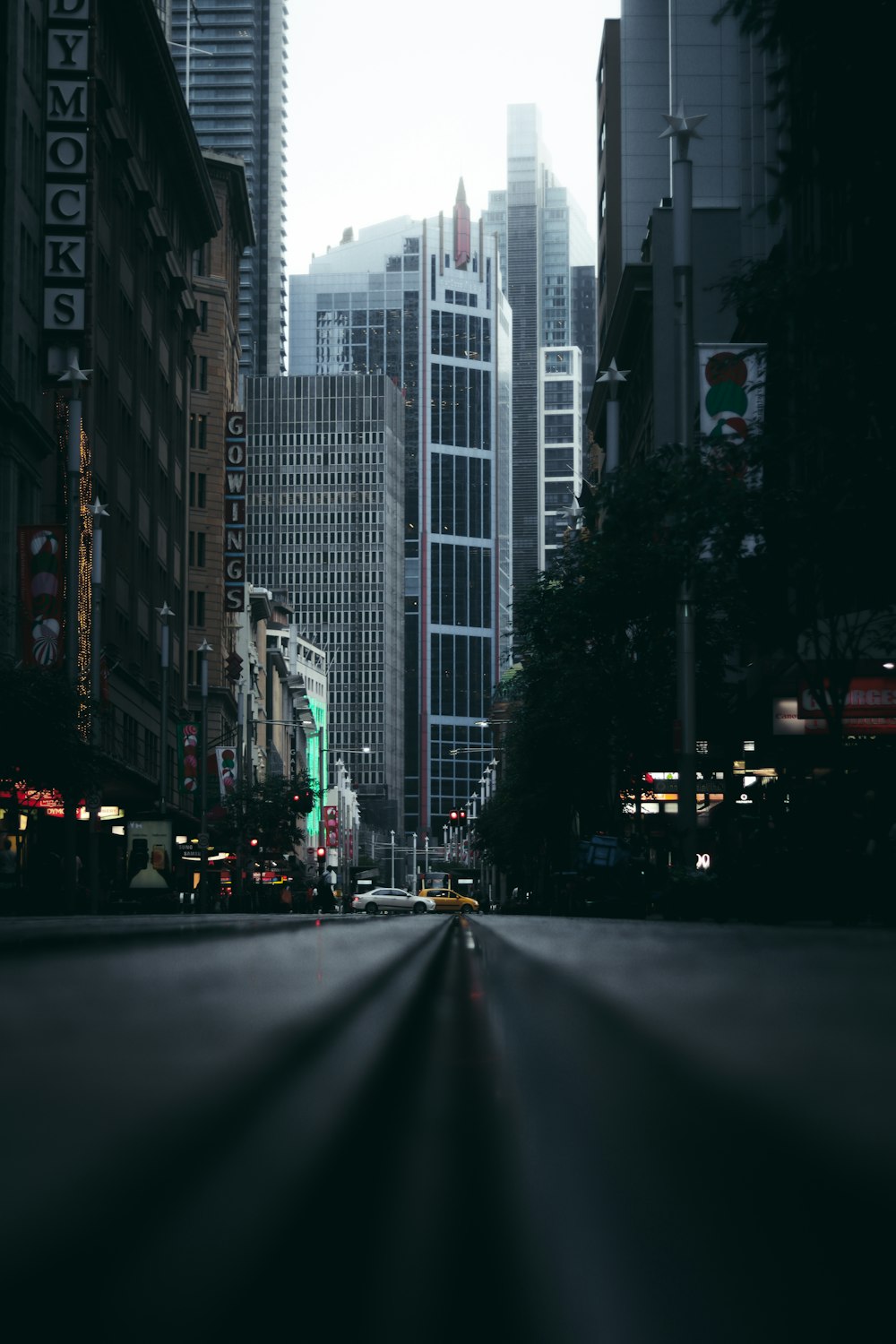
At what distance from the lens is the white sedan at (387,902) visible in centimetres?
7750

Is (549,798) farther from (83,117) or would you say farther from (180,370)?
(180,370)

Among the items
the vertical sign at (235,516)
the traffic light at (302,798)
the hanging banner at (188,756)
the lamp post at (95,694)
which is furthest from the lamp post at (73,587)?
the vertical sign at (235,516)

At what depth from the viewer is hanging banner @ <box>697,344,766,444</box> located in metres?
21.6

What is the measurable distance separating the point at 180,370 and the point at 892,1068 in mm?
77753

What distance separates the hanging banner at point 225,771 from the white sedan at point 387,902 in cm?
1000

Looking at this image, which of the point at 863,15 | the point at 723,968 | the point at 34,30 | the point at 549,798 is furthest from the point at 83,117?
the point at 723,968

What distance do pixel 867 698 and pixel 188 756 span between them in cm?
3481

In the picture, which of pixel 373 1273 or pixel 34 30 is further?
pixel 34 30

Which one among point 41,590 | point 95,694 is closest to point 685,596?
point 95,694

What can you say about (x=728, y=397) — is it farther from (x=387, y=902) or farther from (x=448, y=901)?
(x=448, y=901)

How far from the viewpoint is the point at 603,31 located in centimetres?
8794

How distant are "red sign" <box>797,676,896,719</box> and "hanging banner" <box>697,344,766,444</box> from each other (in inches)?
211

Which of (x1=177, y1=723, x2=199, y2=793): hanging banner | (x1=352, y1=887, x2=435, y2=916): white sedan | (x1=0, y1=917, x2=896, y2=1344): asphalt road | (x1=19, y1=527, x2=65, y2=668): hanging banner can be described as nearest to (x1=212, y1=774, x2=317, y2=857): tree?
(x1=352, y1=887, x2=435, y2=916): white sedan

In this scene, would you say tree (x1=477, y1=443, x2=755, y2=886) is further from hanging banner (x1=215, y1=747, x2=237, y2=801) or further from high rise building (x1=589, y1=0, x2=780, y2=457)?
hanging banner (x1=215, y1=747, x2=237, y2=801)
